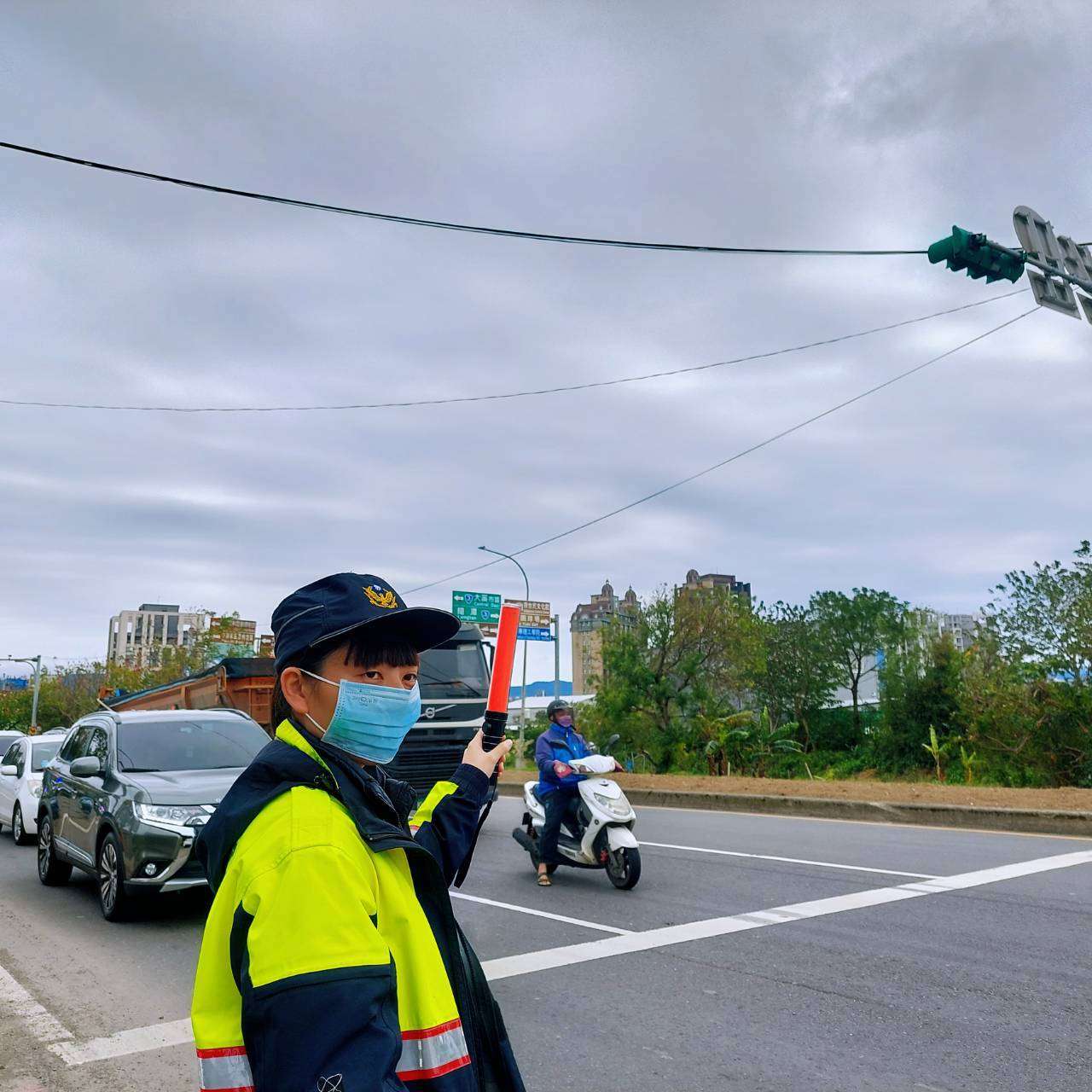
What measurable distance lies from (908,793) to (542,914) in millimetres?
9628

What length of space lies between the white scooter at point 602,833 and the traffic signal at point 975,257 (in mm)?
6023

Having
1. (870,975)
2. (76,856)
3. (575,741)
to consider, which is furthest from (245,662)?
(870,975)

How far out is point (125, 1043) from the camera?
212 inches

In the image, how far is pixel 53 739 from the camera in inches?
590

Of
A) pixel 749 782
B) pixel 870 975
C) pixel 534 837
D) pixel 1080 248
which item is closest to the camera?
pixel 870 975

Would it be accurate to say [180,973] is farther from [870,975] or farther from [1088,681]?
[1088,681]

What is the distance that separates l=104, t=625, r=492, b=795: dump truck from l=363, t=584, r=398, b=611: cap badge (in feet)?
38.8

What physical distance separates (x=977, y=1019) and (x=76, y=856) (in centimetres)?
761

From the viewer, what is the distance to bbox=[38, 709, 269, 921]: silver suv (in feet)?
26.9

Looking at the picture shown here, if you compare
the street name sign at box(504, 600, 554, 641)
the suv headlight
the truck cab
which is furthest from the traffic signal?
the street name sign at box(504, 600, 554, 641)

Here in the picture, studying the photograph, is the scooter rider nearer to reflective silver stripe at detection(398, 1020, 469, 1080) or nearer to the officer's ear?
the officer's ear

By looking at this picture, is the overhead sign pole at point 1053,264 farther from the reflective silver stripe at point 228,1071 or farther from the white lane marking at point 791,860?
the reflective silver stripe at point 228,1071

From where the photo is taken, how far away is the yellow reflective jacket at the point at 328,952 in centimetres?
143

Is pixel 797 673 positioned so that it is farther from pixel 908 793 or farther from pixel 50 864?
pixel 50 864
